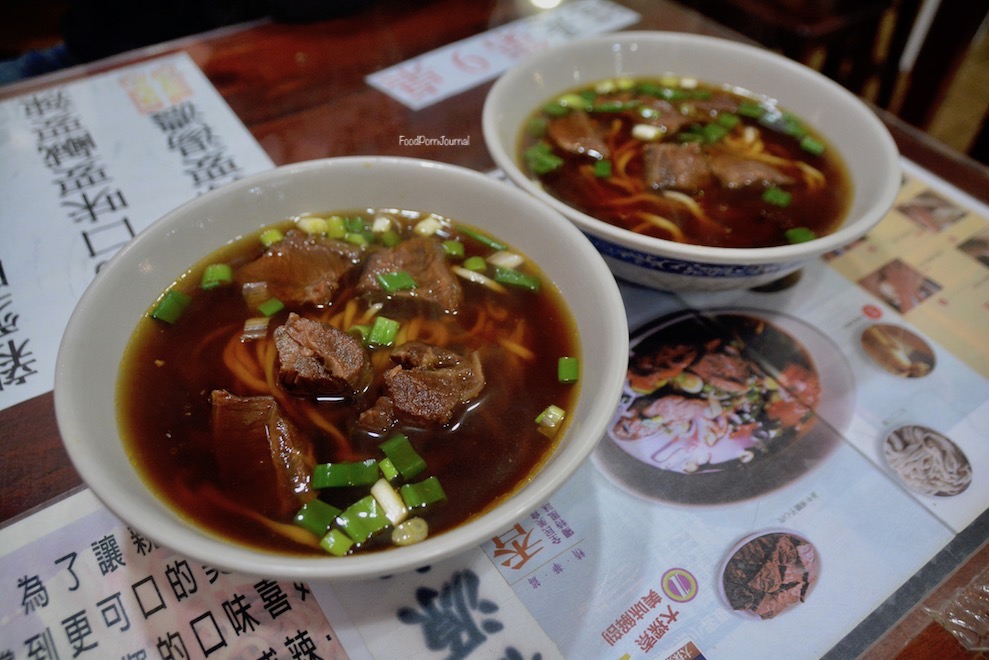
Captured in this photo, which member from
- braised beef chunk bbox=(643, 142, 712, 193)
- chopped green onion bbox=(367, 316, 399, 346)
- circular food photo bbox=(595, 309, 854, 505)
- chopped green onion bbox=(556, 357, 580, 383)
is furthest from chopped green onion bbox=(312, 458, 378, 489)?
braised beef chunk bbox=(643, 142, 712, 193)

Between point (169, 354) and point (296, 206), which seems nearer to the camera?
point (169, 354)

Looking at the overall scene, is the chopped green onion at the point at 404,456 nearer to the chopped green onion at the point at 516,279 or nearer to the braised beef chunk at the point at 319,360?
the braised beef chunk at the point at 319,360

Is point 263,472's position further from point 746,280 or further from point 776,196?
point 776,196

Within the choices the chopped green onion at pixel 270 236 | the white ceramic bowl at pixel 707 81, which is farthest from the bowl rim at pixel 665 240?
the chopped green onion at pixel 270 236

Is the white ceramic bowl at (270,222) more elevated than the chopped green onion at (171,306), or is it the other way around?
the white ceramic bowl at (270,222)

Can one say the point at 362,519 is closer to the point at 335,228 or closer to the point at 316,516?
the point at 316,516

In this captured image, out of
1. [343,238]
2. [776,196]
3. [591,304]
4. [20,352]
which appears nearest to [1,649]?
[20,352]

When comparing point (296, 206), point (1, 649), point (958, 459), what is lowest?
point (1, 649)
